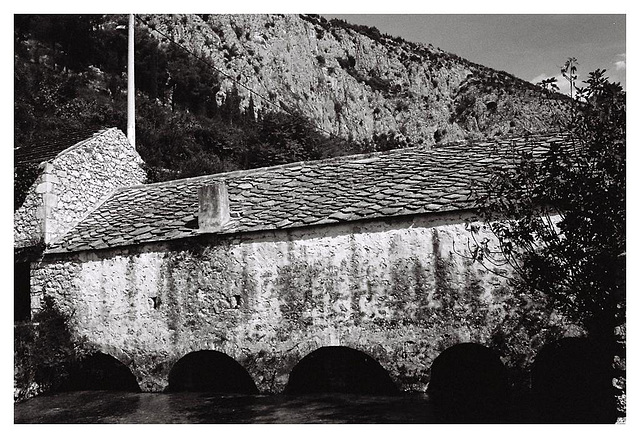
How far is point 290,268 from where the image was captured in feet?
36.5

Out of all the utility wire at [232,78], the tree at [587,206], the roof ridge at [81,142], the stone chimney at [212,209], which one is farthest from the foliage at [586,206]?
the utility wire at [232,78]

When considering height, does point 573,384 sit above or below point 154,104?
below

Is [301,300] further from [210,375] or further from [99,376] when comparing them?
[99,376]

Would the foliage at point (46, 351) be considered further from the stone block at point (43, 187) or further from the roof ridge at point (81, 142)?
the roof ridge at point (81, 142)

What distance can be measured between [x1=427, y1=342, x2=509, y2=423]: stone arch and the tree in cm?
279

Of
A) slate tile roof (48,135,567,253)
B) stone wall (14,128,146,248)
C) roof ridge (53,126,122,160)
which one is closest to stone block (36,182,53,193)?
stone wall (14,128,146,248)

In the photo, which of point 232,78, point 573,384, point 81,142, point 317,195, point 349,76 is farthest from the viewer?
point 232,78

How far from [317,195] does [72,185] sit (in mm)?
5567

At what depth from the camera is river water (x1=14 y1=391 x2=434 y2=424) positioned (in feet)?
30.8

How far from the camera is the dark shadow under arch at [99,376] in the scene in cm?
1216

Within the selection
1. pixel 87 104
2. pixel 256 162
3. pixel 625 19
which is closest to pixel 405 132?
pixel 256 162

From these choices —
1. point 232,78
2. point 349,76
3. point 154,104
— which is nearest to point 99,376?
point 349,76

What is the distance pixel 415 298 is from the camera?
34.5ft

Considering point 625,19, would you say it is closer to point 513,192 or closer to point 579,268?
point 513,192
